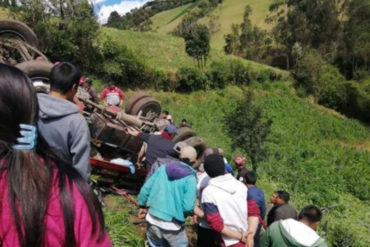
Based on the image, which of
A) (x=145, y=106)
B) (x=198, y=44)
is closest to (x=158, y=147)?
(x=145, y=106)

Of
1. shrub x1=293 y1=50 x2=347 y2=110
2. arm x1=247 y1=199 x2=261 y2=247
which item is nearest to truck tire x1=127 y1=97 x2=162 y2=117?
arm x1=247 y1=199 x2=261 y2=247

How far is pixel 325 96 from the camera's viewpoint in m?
39.7

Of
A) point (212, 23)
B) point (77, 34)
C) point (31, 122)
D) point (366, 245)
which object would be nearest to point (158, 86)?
point (77, 34)

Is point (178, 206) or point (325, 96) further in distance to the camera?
point (325, 96)

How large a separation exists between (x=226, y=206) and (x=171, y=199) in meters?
0.50

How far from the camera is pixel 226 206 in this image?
10.6ft

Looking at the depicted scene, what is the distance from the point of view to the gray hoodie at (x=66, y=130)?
7.43 feet

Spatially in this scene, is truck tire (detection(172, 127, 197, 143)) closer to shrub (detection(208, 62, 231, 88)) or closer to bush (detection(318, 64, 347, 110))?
shrub (detection(208, 62, 231, 88))

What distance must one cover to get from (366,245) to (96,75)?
18.6 meters

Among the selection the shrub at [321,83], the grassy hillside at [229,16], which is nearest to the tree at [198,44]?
the shrub at [321,83]

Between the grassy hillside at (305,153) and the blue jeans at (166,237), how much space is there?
91 cm

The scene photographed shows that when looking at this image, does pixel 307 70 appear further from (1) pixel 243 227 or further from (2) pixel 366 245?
(1) pixel 243 227

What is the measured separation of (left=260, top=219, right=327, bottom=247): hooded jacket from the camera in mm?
3014

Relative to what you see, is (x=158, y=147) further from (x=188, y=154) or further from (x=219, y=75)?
(x=219, y=75)
